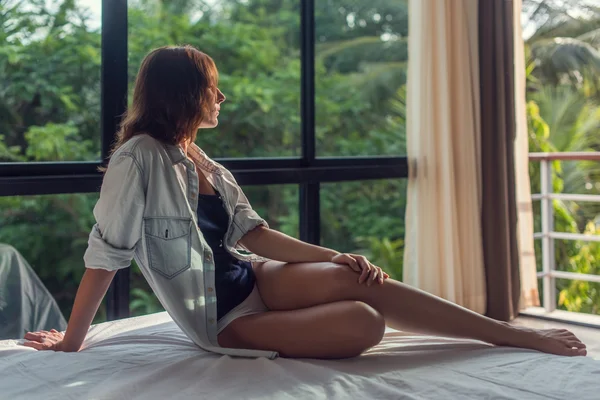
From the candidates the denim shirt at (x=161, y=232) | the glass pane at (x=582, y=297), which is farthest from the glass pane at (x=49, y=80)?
the glass pane at (x=582, y=297)

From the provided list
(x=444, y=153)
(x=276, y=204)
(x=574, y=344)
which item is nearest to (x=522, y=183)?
(x=444, y=153)

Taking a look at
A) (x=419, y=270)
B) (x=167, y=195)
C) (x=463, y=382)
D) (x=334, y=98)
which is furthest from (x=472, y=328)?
(x=334, y=98)

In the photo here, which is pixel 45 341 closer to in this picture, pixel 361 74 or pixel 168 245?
pixel 168 245

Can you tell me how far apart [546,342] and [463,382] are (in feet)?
1.25

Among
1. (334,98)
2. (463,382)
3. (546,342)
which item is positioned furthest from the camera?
(334,98)

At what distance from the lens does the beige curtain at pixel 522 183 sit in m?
3.63

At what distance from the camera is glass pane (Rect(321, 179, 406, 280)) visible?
21.1ft

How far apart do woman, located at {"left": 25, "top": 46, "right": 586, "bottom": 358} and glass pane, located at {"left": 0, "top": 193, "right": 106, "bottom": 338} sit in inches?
75.1

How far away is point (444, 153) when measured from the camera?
344cm

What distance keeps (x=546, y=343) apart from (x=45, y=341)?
3.70 ft

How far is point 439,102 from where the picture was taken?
135 inches

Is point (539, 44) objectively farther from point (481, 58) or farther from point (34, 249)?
point (34, 249)

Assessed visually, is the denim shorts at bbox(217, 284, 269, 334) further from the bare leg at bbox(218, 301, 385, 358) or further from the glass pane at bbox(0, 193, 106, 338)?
the glass pane at bbox(0, 193, 106, 338)

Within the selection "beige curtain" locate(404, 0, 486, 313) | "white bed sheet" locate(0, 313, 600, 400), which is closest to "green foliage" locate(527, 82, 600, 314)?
"beige curtain" locate(404, 0, 486, 313)
